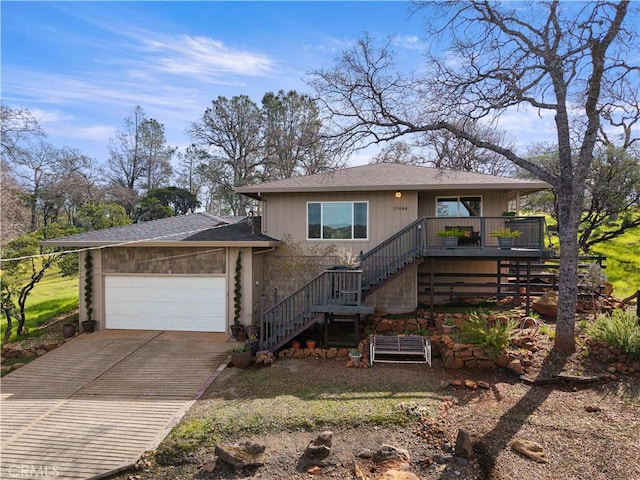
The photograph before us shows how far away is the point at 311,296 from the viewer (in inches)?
353

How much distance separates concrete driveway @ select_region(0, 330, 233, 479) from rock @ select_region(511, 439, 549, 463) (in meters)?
5.40

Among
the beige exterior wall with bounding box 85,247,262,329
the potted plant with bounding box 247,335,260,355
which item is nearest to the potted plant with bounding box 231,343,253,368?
the potted plant with bounding box 247,335,260,355

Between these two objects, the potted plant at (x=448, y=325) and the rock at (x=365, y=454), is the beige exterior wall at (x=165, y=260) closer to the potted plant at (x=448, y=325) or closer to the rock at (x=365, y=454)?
the potted plant at (x=448, y=325)

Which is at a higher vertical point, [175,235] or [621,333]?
[175,235]

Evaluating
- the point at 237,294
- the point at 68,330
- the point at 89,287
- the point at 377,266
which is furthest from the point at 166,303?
the point at 377,266

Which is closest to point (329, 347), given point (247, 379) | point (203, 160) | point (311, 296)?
point (311, 296)

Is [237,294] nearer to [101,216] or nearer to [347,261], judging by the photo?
[347,261]

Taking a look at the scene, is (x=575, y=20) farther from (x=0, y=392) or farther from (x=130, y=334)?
(x=0, y=392)

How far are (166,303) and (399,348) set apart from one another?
7.15 metres

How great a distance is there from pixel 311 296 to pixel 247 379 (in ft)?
8.51

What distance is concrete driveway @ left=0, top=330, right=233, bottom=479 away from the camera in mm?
5145

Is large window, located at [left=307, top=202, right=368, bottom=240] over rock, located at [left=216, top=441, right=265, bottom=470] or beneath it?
over

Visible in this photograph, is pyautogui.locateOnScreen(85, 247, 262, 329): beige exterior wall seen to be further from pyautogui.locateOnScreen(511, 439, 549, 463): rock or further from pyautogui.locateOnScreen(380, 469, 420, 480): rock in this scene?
pyautogui.locateOnScreen(511, 439, 549, 463): rock

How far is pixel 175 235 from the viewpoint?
34.6ft
